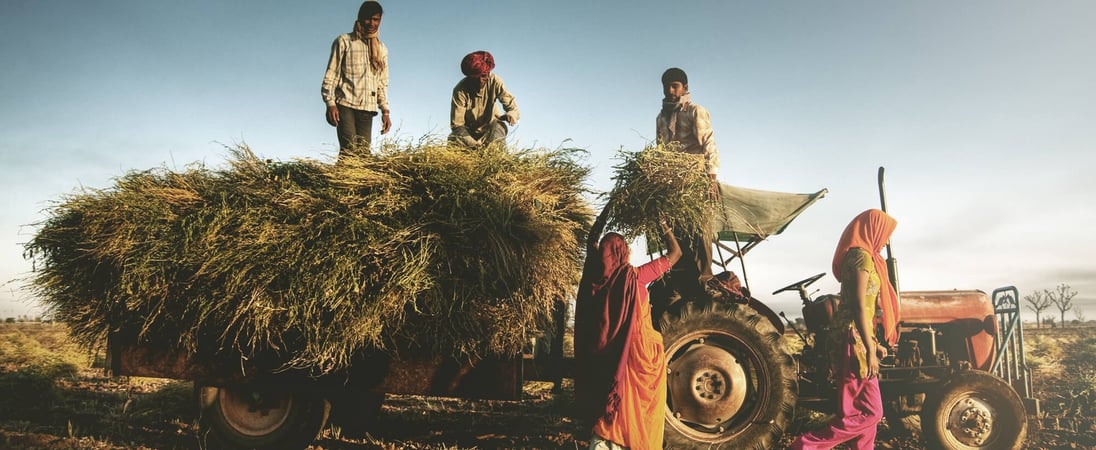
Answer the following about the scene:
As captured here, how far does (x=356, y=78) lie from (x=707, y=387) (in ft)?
13.7

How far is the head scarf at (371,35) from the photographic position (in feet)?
17.0

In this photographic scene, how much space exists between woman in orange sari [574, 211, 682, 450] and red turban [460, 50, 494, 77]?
2.43 m

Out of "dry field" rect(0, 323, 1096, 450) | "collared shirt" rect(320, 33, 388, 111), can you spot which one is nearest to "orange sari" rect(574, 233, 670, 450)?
"dry field" rect(0, 323, 1096, 450)

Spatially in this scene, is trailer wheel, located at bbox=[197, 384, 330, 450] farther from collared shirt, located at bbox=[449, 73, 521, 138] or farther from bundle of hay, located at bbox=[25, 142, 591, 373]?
collared shirt, located at bbox=[449, 73, 521, 138]

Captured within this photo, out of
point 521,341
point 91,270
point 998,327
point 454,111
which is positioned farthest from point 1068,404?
point 91,270

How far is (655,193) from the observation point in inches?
146

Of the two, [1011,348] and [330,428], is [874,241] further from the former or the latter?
[330,428]

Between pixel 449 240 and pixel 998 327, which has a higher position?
pixel 449 240

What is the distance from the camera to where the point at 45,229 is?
3.98 meters

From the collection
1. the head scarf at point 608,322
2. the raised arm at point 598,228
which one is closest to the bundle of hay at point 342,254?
the raised arm at point 598,228

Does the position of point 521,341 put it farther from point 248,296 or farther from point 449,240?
point 248,296

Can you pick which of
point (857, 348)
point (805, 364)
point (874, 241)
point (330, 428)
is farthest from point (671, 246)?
point (330, 428)

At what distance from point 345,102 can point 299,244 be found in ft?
7.11

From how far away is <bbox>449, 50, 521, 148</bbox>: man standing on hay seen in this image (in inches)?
207
